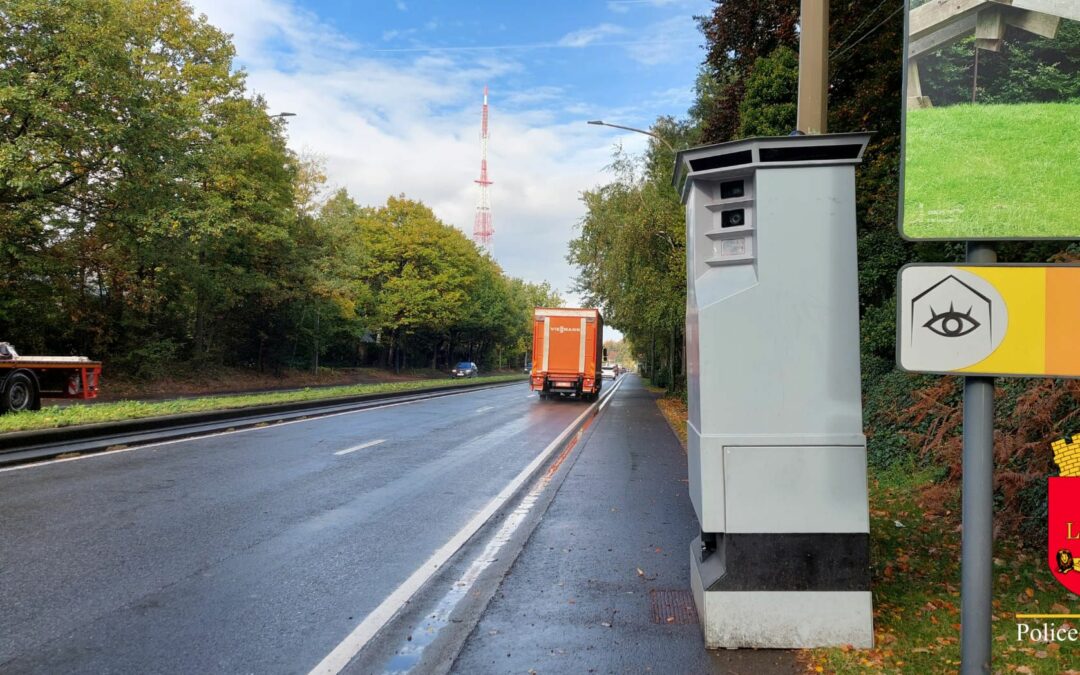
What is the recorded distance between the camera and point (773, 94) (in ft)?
54.3

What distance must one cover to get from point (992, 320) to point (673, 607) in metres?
2.83

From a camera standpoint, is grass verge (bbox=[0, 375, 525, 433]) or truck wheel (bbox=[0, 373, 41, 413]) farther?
truck wheel (bbox=[0, 373, 41, 413])

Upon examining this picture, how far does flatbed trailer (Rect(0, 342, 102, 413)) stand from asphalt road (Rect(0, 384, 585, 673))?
576 centimetres

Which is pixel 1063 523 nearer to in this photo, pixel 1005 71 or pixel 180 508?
pixel 1005 71

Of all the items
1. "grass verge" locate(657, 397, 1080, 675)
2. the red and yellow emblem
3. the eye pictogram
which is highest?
the eye pictogram

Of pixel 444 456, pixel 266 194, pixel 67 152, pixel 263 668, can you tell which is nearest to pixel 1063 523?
pixel 263 668

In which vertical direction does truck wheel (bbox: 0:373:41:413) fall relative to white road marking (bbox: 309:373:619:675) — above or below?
above

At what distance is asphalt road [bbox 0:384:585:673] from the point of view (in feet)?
13.7

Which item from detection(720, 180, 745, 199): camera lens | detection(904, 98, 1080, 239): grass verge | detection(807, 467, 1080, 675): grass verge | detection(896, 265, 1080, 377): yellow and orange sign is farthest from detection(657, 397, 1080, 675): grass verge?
detection(720, 180, 745, 199): camera lens

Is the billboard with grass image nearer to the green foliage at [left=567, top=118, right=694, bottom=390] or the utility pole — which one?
the utility pole

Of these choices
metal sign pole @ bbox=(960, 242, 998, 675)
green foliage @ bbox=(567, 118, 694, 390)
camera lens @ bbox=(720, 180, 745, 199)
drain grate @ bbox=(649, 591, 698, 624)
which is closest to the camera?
metal sign pole @ bbox=(960, 242, 998, 675)

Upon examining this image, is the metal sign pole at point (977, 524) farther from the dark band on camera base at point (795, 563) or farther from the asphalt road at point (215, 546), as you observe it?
the asphalt road at point (215, 546)

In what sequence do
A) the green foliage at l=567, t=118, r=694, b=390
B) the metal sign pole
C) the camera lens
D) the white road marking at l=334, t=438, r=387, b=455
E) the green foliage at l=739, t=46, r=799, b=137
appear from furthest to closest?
1. the green foliage at l=567, t=118, r=694, b=390
2. the green foliage at l=739, t=46, r=799, b=137
3. the white road marking at l=334, t=438, r=387, b=455
4. the camera lens
5. the metal sign pole

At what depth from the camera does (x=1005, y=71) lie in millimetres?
2869
